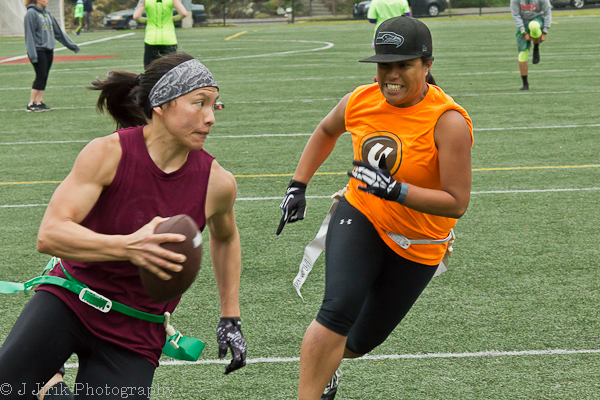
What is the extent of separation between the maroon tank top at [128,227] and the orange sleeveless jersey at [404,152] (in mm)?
1025

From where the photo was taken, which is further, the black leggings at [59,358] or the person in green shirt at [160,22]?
the person in green shirt at [160,22]

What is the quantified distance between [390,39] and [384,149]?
51cm

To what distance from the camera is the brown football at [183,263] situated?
259 cm

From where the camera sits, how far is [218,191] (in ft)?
9.98

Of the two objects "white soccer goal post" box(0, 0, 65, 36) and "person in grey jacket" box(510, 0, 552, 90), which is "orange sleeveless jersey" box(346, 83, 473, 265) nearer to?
"person in grey jacket" box(510, 0, 552, 90)

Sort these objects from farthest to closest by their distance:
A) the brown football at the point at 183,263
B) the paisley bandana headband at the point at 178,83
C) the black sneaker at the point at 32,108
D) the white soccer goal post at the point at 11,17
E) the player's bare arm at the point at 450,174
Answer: the white soccer goal post at the point at 11,17 → the black sneaker at the point at 32,108 → the player's bare arm at the point at 450,174 → the paisley bandana headband at the point at 178,83 → the brown football at the point at 183,263

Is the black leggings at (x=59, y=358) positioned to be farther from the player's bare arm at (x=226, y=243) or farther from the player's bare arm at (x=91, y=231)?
the player's bare arm at (x=226, y=243)

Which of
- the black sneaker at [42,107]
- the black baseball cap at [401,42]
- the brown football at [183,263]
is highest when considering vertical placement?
the black baseball cap at [401,42]

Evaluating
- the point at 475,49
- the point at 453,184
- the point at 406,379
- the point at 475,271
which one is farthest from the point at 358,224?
the point at 475,49

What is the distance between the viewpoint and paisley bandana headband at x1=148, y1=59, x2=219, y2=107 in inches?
114

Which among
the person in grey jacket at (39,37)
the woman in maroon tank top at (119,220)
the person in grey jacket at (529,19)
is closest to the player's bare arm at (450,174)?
the woman in maroon tank top at (119,220)

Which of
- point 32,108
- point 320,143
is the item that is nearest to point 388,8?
point 32,108

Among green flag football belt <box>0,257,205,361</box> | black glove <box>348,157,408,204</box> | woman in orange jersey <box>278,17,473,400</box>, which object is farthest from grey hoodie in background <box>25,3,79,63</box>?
black glove <box>348,157,408,204</box>

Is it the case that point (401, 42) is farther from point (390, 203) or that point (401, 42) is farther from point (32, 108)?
point (32, 108)
